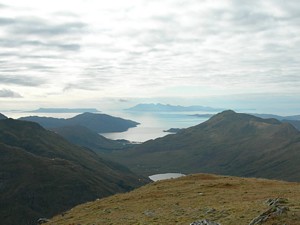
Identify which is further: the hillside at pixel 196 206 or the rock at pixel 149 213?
the rock at pixel 149 213

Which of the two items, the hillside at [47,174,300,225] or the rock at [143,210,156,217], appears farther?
the rock at [143,210,156,217]

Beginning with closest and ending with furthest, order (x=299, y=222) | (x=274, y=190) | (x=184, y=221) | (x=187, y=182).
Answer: (x=299, y=222) < (x=184, y=221) < (x=274, y=190) < (x=187, y=182)

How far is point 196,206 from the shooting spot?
140 ft

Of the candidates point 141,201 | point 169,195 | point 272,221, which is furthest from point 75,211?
point 272,221

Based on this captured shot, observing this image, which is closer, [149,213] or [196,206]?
[149,213]

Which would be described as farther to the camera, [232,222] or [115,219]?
[115,219]

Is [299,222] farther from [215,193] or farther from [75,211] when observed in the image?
[75,211]

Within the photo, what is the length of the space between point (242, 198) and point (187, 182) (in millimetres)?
22774

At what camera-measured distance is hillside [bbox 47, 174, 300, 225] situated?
31.9m

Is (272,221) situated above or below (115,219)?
above

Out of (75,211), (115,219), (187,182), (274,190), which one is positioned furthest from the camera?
(187,182)

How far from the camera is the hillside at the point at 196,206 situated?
3192 cm

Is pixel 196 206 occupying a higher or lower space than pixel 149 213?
higher

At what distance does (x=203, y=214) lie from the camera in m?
36.0
